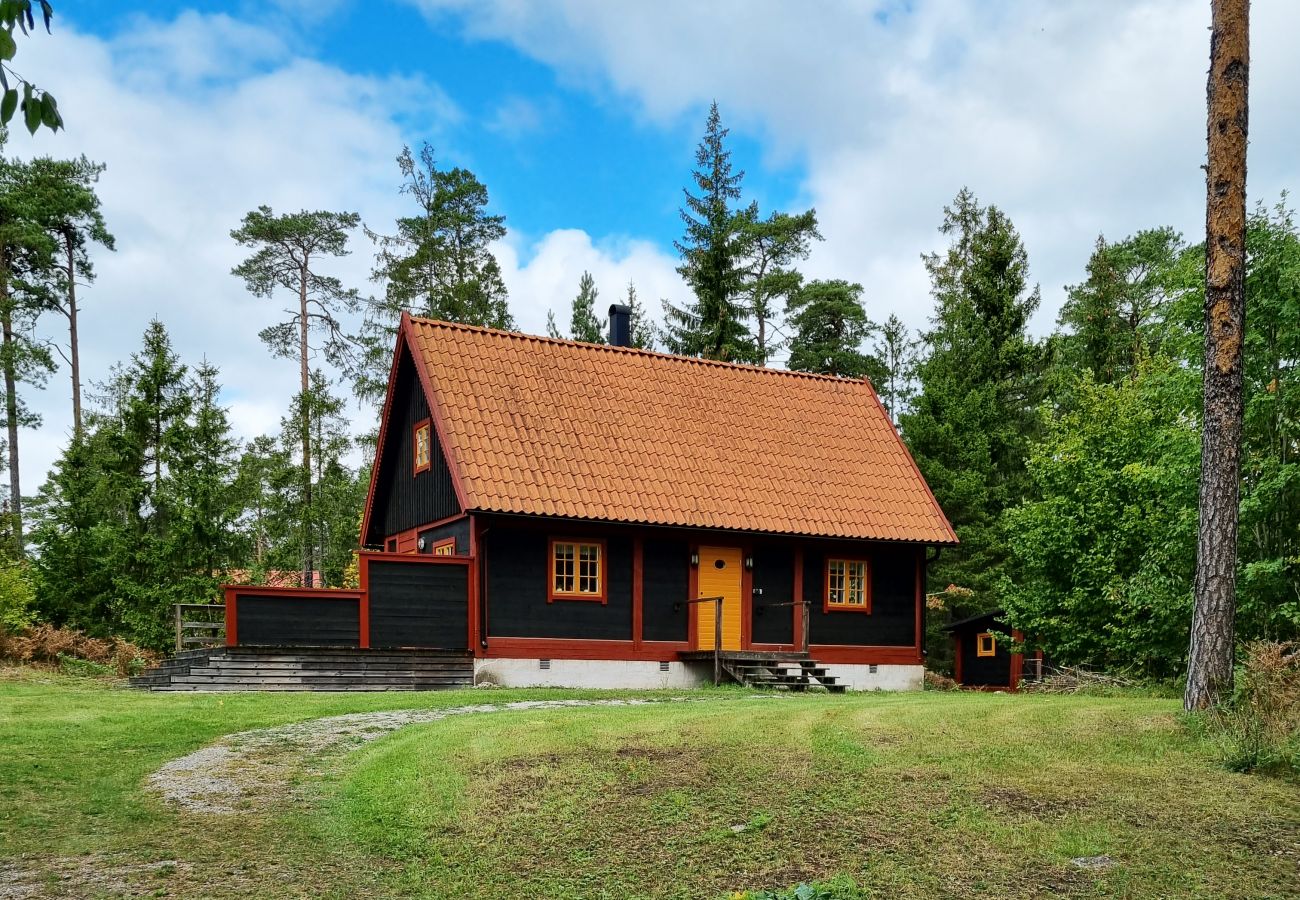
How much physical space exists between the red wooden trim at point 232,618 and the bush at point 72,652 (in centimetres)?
396

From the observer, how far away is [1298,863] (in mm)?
7074

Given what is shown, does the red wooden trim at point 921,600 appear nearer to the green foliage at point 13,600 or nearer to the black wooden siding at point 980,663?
the black wooden siding at point 980,663

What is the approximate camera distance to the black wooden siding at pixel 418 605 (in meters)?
20.5

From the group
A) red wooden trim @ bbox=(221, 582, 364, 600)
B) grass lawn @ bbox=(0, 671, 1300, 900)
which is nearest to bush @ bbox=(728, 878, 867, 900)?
grass lawn @ bbox=(0, 671, 1300, 900)

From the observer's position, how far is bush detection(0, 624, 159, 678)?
899 inches

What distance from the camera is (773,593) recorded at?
77.9 ft

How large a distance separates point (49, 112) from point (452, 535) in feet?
60.6

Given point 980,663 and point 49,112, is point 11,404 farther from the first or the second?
point 49,112

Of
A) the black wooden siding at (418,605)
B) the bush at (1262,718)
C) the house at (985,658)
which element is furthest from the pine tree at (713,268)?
the bush at (1262,718)

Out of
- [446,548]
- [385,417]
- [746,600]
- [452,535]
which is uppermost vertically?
[385,417]

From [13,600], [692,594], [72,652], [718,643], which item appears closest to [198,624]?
[72,652]

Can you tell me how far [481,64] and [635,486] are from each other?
8.74 metres

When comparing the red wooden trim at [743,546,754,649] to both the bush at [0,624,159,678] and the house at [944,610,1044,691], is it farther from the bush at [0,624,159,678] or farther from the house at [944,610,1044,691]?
the bush at [0,624,159,678]

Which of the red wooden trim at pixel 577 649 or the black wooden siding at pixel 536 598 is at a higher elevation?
the black wooden siding at pixel 536 598
